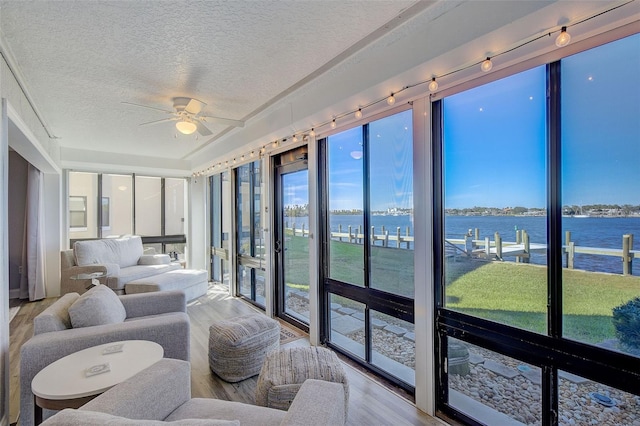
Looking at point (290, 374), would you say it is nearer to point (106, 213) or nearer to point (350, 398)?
point (350, 398)

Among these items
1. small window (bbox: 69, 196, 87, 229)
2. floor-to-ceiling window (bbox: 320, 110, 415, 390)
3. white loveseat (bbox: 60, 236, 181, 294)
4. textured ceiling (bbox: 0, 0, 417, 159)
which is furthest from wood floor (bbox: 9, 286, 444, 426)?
small window (bbox: 69, 196, 87, 229)

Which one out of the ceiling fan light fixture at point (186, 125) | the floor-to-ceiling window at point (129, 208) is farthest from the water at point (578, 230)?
Answer: the floor-to-ceiling window at point (129, 208)

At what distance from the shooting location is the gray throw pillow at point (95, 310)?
226cm

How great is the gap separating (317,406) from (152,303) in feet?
8.02

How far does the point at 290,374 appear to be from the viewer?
1994 millimetres

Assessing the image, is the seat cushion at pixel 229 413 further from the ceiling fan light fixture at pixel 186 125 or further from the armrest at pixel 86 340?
the ceiling fan light fixture at pixel 186 125

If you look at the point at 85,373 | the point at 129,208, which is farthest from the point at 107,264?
the point at 85,373

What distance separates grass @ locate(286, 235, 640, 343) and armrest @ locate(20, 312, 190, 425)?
178 cm

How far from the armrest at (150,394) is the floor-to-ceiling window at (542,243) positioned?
1754 millimetres

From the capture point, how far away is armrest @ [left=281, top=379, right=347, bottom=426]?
1236mm

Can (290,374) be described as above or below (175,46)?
below

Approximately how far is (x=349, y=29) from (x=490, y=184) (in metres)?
1.43

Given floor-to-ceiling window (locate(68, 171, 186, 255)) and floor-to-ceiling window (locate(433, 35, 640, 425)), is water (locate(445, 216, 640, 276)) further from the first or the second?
floor-to-ceiling window (locate(68, 171, 186, 255))

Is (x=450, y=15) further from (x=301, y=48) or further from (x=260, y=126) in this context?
(x=260, y=126)
